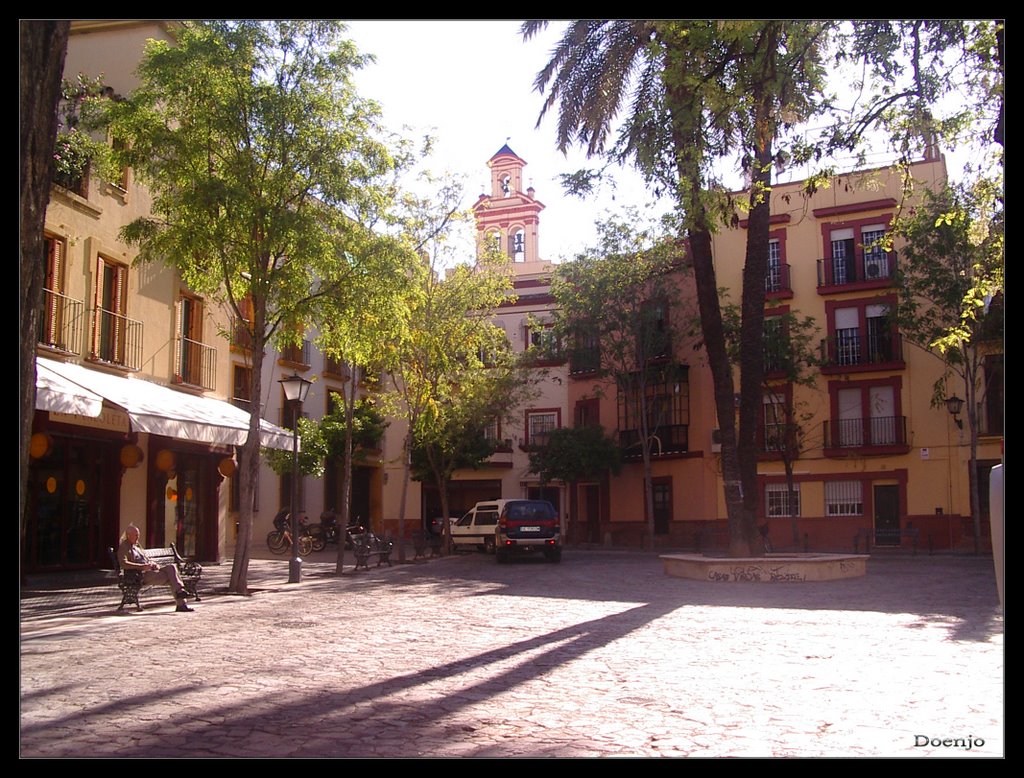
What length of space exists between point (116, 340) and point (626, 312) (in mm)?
20523

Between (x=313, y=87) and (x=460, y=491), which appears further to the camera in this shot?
(x=460, y=491)

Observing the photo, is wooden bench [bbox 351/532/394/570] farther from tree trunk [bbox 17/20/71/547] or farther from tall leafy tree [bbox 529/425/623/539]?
tree trunk [bbox 17/20/71/547]

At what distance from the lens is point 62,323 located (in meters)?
17.8

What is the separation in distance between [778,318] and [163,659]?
98.8ft

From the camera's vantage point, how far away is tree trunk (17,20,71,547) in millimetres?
5363

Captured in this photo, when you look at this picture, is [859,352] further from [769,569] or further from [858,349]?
[769,569]

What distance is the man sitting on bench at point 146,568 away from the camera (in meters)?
13.8

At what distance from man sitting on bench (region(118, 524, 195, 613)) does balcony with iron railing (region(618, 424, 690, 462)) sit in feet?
85.6

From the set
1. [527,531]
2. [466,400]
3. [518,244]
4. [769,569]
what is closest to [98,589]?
[527,531]

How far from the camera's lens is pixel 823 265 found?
37375mm

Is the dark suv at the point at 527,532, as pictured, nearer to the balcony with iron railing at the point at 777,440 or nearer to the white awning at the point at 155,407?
the white awning at the point at 155,407

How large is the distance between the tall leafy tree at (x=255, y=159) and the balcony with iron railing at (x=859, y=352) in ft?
79.3

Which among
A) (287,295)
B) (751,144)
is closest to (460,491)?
(287,295)

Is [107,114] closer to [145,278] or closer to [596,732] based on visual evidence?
[145,278]
